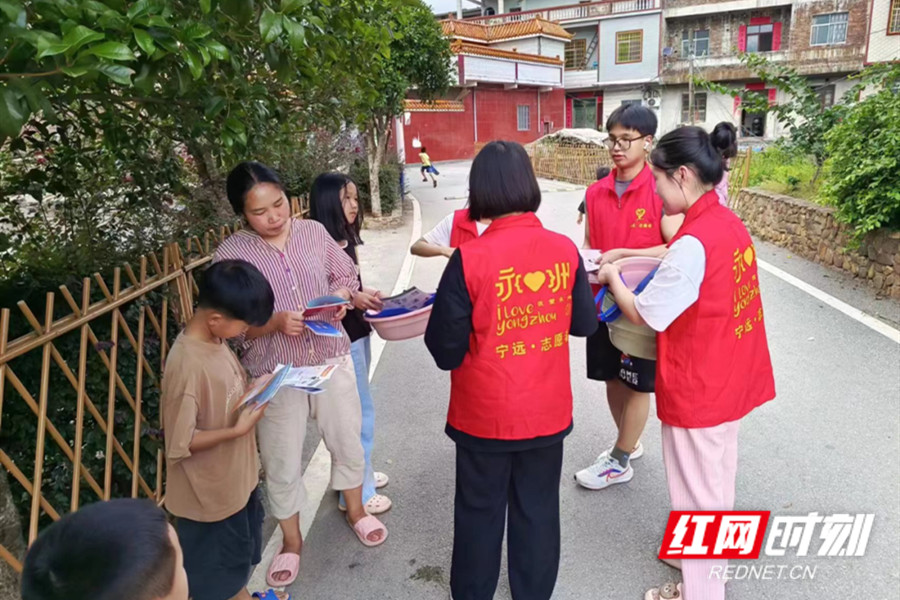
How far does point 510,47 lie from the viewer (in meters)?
31.0

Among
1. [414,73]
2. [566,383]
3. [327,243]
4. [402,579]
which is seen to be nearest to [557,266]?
[566,383]

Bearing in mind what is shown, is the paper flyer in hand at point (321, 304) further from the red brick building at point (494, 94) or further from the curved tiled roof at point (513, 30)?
the curved tiled roof at point (513, 30)

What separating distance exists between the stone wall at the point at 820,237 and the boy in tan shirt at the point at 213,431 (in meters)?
6.06

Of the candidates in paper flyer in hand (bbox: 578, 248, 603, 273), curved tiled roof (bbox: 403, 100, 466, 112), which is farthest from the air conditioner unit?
paper flyer in hand (bbox: 578, 248, 603, 273)

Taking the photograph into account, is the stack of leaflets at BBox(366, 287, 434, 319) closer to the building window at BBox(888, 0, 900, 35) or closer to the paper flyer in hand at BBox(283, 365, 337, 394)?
the paper flyer in hand at BBox(283, 365, 337, 394)

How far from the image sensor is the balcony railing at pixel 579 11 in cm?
3025

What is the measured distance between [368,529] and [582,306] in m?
1.52

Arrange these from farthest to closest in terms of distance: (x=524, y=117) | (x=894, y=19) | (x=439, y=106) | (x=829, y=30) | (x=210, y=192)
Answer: (x=524, y=117) < (x=829, y=30) < (x=894, y=19) < (x=439, y=106) < (x=210, y=192)

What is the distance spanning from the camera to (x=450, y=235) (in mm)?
2650

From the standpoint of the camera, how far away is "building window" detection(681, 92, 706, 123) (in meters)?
30.7

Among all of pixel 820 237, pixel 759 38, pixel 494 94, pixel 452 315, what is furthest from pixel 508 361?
pixel 759 38

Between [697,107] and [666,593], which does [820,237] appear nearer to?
[666,593]

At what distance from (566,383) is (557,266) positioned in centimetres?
43

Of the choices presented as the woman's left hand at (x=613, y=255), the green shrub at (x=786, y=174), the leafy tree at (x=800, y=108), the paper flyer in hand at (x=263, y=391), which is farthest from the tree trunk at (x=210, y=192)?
the green shrub at (x=786, y=174)
